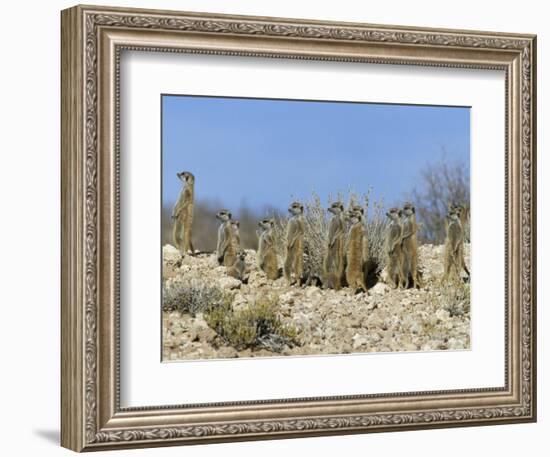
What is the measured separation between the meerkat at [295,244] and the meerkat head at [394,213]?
18.3 inches

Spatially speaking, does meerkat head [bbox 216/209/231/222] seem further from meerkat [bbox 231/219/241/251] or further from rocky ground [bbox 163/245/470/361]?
rocky ground [bbox 163/245/470/361]

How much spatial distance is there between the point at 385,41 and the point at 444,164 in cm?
71

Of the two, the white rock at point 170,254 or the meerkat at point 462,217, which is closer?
the white rock at point 170,254

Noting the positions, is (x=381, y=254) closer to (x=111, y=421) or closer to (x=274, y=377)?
(x=274, y=377)

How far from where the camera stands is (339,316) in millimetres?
6723

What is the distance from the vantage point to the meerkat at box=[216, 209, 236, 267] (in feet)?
21.3

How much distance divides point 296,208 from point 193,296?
0.68 meters

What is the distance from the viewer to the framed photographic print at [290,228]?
620cm

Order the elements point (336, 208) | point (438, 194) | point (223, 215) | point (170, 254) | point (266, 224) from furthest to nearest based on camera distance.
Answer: point (438, 194), point (336, 208), point (266, 224), point (223, 215), point (170, 254)

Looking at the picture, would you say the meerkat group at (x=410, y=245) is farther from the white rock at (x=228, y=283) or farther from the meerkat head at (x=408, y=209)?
the white rock at (x=228, y=283)

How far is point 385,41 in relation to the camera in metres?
6.71

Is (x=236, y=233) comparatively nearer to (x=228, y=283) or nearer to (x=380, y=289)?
(x=228, y=283)

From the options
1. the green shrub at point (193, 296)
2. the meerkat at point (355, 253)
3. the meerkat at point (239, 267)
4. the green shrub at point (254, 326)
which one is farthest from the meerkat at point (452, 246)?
the green shrub at point (193, 296)

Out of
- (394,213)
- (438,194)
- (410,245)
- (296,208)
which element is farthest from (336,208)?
(438,194)
